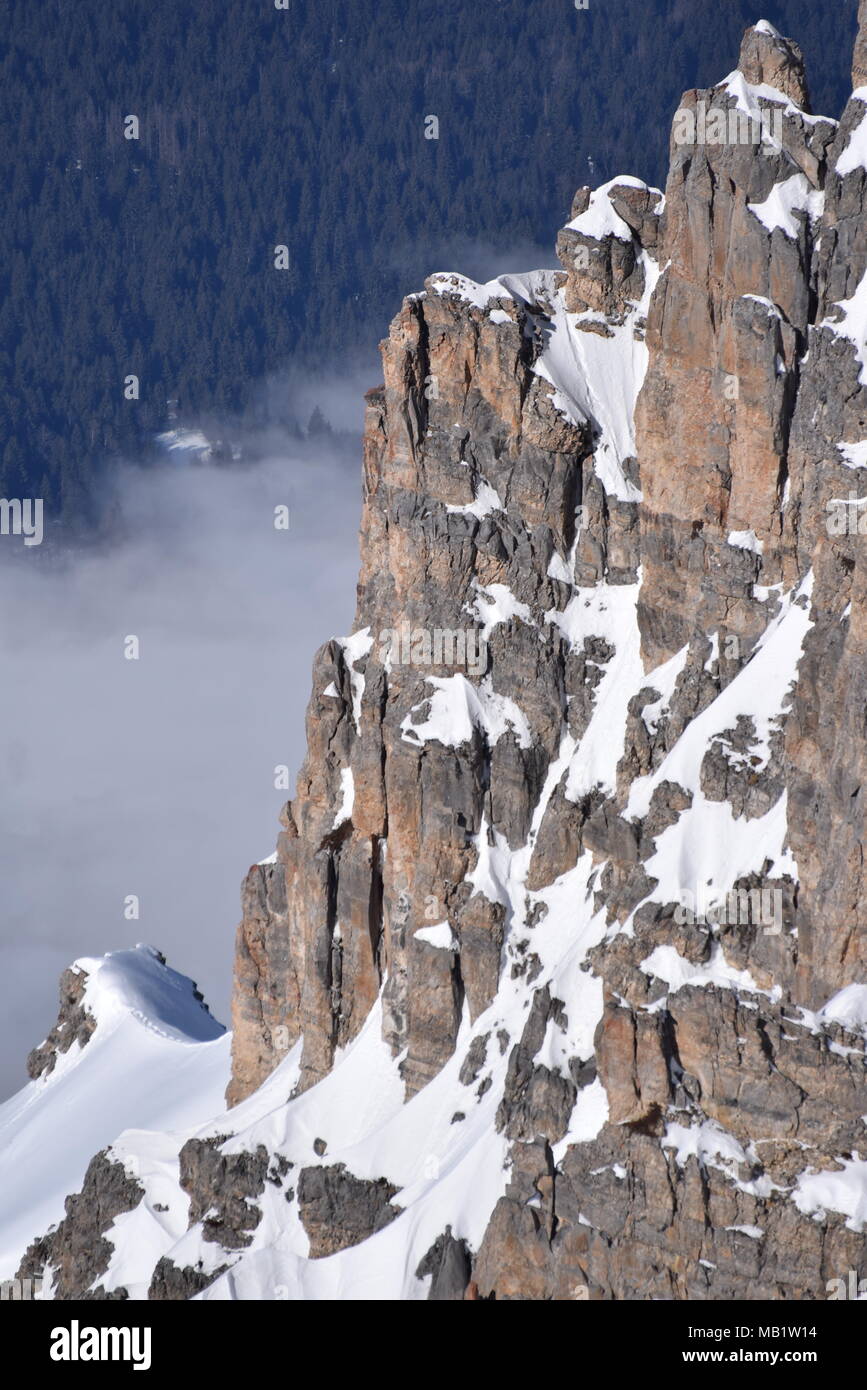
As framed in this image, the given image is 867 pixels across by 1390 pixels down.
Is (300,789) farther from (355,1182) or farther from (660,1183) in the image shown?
(660,1183)

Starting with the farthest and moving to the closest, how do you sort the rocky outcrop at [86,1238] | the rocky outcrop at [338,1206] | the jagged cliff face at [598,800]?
1. the rocky outcrop at [86,1238]
2. the rocky outcrop at [338,1206]
3. the jagged cliff face at [598,800]

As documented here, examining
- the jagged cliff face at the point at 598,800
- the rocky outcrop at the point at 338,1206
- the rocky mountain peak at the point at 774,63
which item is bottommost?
the rocky outcrop at the point at 338,1206

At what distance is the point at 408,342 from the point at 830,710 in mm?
48063

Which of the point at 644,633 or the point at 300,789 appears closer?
the point at 644,633

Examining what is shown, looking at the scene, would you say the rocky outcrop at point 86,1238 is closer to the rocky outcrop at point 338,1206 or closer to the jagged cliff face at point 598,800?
the jagged cliff face at point 598,800

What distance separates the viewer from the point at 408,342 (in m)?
144

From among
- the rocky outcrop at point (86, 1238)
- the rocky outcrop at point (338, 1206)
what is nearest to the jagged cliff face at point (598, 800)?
the rocky outcrop at point (338, 1206)

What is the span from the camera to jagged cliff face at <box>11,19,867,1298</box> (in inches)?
4146

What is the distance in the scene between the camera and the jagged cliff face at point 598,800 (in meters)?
105

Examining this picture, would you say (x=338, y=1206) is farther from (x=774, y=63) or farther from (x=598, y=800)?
(x=774, y=63)
